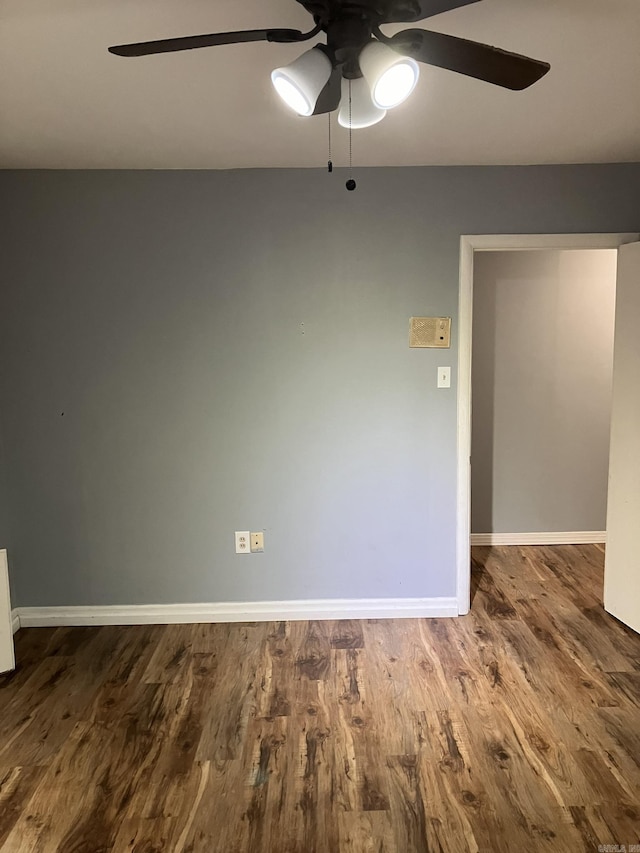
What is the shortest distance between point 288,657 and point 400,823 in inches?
41.6

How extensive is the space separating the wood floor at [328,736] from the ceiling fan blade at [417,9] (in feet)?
7.10

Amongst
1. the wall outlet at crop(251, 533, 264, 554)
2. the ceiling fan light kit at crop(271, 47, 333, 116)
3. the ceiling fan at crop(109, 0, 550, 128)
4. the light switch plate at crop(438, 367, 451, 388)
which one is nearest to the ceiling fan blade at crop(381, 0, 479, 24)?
the ceiling fan at crop(109, 0, 550, 128)

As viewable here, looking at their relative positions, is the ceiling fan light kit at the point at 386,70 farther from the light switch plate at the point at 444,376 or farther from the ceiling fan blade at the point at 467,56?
the light switch plate at the point at 444,376

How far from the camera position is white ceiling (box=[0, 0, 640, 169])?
5.27ft

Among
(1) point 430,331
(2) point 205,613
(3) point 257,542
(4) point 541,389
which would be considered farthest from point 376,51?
(4) point 541,389

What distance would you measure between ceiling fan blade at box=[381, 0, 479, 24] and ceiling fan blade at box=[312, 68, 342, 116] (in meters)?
0.22

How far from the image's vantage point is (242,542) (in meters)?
3.18

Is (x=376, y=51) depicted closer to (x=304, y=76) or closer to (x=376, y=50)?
(x=376, y=50)

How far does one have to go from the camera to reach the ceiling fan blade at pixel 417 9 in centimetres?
127

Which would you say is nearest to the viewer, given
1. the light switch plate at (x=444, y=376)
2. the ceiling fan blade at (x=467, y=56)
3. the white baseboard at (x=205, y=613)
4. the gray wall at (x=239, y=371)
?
the ceiling fan blade at (x=467, y=56)

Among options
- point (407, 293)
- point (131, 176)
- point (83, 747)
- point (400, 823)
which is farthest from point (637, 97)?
point (83, 747)

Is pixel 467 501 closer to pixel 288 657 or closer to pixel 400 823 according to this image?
pixel 288 657

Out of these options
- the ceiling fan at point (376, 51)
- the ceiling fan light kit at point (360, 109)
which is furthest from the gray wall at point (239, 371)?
the ceiling fan at point (376, 51)

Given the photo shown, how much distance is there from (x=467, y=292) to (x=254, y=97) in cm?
142
